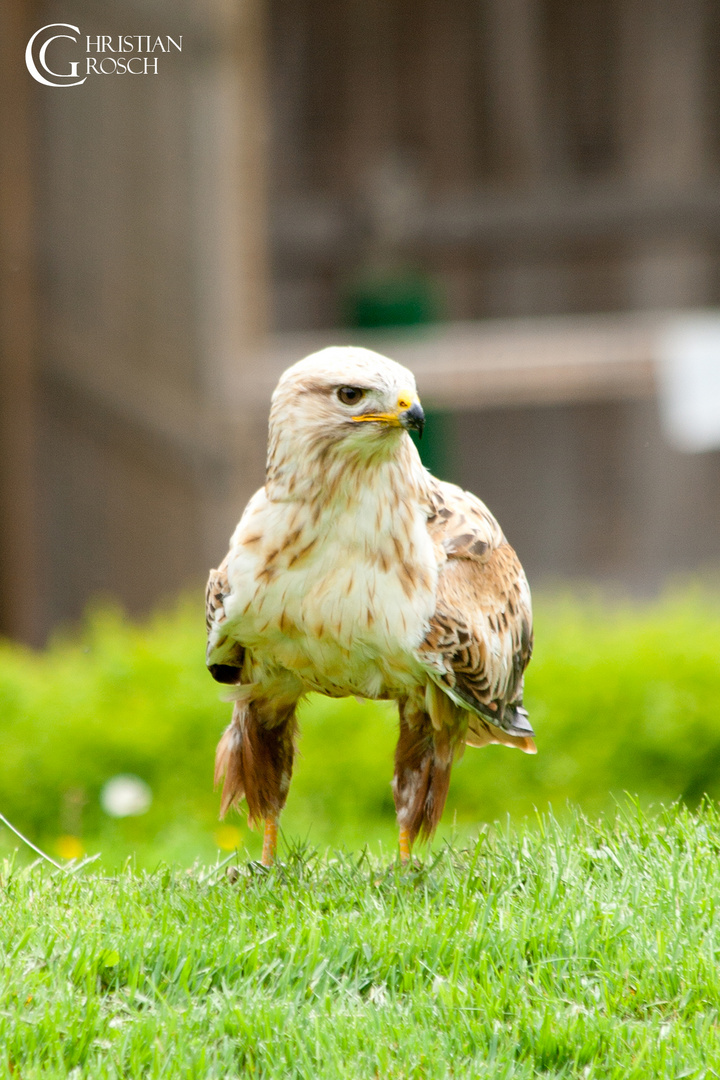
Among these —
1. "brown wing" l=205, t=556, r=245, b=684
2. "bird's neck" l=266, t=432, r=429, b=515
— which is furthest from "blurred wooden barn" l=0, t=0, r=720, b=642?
"bird's neck" l=266, t=432, r=429, b=515

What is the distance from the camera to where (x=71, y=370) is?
8.90 meters

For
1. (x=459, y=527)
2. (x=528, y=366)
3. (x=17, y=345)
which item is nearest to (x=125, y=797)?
(x=459, y=527)

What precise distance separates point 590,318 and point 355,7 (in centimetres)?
314

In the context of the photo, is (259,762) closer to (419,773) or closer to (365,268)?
(419,773)

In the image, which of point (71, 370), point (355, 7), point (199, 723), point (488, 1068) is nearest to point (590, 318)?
point (355, 7)

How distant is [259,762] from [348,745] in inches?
105

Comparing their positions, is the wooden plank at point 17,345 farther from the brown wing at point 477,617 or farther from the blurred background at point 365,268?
the brown wing at point 477,617

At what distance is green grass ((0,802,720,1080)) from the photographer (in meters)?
2.63

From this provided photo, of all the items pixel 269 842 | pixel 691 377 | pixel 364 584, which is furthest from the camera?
pixel 691 377

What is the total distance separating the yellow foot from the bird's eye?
1.18m

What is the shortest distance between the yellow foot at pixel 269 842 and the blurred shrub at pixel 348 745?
2181 millimetres

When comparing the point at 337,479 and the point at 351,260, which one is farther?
the point at 351,260

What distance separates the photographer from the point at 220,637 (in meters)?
3.27

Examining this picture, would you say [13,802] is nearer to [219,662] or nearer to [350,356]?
[219,662]
